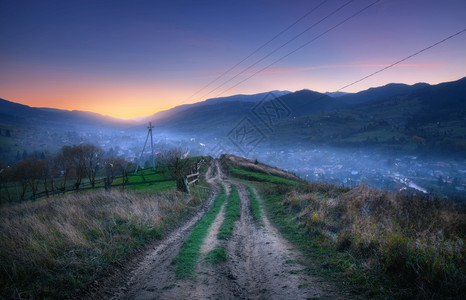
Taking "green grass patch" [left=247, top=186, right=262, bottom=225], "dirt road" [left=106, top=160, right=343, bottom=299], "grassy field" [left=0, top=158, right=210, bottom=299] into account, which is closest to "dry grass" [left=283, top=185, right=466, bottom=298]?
"dirt road" [left=106, top=160, right=343, bottom=299]

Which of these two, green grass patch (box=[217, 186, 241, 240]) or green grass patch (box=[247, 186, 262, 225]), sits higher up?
green grass patch (box=[217, 186, 241, 240])

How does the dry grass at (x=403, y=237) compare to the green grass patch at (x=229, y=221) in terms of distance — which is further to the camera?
the green grass patch at (x=229, y=221)

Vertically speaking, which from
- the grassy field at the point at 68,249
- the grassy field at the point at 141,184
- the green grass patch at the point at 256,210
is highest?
the grassy field at the point at 68,249

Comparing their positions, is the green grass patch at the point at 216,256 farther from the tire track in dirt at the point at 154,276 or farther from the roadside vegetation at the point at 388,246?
the roadside vegetation at the point at 388,246

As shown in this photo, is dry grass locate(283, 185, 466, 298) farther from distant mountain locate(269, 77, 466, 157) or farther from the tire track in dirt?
distant mountain locate(269, 77, 466, 157)

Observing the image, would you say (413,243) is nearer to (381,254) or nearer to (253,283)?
(381,254)

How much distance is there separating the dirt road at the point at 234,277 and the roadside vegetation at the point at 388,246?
72cm

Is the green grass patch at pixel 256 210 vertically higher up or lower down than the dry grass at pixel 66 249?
lower down

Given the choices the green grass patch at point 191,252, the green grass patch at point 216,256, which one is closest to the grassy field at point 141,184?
the green grass patch at point 191,252

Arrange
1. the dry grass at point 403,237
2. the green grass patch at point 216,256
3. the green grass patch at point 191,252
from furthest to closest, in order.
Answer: the green grass patch at point 216,256, the green grass patch at point 191,252, the dry grass at point 403,237

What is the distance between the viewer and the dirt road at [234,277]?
441cm

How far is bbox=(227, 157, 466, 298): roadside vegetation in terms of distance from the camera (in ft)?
12.8

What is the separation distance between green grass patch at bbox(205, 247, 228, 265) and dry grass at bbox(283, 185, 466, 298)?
11.4 feet

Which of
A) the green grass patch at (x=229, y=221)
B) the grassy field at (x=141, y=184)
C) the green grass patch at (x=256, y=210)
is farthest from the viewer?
the grassy field at (x=141, y=184)
